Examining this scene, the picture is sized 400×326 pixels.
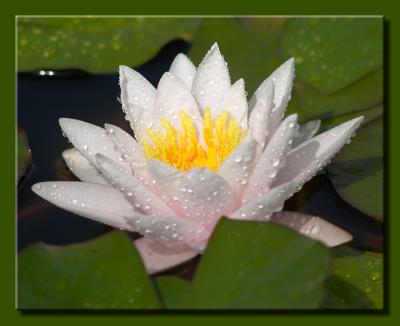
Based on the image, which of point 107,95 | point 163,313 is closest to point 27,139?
point 107,95

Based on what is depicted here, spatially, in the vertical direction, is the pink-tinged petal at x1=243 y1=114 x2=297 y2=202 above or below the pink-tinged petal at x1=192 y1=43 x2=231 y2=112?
below

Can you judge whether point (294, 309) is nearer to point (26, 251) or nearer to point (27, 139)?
point (26, 251)

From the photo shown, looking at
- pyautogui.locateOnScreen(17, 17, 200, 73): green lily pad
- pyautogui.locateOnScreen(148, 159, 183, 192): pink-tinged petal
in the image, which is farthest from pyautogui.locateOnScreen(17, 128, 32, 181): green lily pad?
pyautogui.locateOnScreen(148, 159, 183, 192): pink-tinged petal

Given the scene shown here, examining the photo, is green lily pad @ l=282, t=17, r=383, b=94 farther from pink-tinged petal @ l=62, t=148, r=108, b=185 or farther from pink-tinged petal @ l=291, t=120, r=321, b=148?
pink-tinged petal @ l=62, t=148, r=108, b=185

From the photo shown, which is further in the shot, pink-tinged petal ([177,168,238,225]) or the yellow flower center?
the yellow flower center

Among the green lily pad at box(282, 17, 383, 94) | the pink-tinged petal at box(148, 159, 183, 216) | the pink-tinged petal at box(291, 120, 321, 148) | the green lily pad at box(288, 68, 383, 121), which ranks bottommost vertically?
the pink-tinged petal at box(148, 159, 183, 216)

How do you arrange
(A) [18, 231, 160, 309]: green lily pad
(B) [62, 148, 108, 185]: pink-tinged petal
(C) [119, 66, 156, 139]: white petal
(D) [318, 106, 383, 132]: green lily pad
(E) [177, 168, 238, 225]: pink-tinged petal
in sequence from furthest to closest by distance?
1. (D) [318, 106, 383, 132]: green lily pad
2. (B) [62, 148, 108, 185]: pink-tinged petal
3. (C) [119, 66, 156, 139]: white petal
4. (A) [18, 231, 160, 309]: green lily pad
5. (E) [177, 168, 238, 225]: pink-tinged petal
